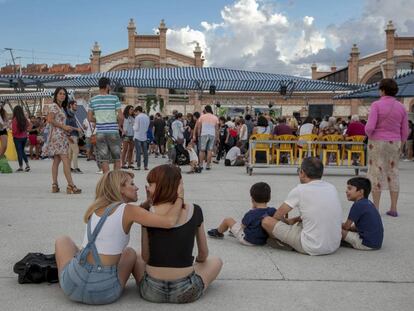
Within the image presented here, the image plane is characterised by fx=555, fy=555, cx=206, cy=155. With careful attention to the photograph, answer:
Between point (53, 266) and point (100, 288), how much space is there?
2.37 feet

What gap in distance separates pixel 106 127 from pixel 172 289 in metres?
5.73

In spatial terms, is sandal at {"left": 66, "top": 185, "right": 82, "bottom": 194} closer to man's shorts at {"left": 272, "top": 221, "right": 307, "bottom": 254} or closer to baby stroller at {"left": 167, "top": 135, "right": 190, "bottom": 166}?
man's shorts at {"left": 272, "top": 221, "right": 307, "bottom": 254}

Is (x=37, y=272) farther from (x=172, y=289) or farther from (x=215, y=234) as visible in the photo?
(x=215, y=234)

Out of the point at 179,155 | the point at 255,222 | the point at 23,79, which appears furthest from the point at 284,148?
the point at 23,79

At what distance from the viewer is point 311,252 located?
17.2ft

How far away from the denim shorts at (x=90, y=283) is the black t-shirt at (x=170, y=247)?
11.5 inches

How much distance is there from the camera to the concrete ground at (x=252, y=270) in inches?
154

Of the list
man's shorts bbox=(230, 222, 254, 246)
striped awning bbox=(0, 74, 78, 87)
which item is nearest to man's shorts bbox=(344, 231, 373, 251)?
man's shorts bbox=(230, 222, 254, 246)

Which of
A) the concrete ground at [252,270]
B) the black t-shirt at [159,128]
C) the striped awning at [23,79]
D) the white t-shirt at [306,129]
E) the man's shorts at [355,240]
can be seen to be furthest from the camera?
the striped awning at [23,79]

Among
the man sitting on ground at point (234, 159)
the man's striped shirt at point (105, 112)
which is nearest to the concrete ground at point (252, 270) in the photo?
the man's striped shirt at point (105, 112)

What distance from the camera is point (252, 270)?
4777mm

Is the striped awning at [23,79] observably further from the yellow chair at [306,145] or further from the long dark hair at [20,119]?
the yellow chair at [306,145]

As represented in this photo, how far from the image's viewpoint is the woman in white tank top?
3678 mm

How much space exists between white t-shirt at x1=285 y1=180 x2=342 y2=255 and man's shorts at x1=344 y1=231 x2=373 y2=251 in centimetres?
33
